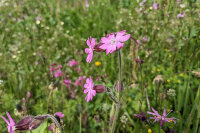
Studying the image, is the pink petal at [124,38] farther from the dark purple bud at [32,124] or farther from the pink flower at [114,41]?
the dark purple bud at [32,124]

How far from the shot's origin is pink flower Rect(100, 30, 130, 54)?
767 mm

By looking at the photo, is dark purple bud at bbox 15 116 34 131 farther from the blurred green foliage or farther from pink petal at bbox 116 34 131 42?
pink petal at bbox 116 34 131 42

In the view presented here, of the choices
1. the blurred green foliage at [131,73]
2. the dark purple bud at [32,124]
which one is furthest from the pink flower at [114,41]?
the dark purple bud at [32,124]

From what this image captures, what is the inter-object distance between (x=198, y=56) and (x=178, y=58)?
18 centimetres

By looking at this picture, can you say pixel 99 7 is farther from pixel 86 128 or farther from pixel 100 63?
pixel 86 128

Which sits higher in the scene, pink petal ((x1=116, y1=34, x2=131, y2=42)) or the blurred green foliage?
pink petal ((x1=116, y1=34, x2=131, y2=42))

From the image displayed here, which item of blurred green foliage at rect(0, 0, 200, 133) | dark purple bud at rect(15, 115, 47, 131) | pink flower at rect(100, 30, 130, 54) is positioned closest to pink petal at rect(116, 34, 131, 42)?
pink flower at rect(100, 30, 130, 54)

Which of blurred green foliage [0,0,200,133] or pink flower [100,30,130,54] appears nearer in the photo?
pink flower [100,30,130,54]

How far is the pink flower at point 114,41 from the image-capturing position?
77 centimetres

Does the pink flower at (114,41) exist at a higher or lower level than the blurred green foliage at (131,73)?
higher

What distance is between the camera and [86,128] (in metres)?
1.47

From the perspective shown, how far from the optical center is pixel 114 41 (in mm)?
793

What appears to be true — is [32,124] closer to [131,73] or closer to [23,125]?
[23,125]

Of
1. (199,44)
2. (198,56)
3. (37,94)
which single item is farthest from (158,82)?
(37,94)
